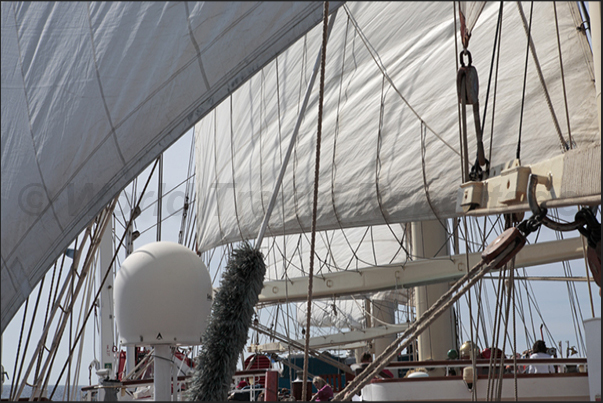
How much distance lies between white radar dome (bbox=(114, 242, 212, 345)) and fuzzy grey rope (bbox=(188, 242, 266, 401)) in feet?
0.45

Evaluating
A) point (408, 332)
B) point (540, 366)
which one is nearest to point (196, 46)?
point (408, 332)

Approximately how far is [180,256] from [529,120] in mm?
6440

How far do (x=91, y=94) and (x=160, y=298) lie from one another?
0.93 meters

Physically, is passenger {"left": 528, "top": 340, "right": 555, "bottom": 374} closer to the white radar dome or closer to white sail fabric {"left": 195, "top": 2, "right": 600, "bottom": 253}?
white sail fabric {"left": 195, "top": 2, "right": 600, "bottom": 253}

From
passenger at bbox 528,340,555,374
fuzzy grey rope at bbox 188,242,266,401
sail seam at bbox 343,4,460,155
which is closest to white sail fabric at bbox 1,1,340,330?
fuzzy grey rope at bbox 188,242,266,401

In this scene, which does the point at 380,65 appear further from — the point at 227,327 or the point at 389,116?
the point at 227,327

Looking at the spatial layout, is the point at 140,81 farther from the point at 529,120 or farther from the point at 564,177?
the point at 529,120

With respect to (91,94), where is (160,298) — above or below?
below

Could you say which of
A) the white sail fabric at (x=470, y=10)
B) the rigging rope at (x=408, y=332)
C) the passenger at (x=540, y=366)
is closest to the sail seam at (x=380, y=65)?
the passenger at (x=540, y=366)

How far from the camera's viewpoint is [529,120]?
27.4 ft

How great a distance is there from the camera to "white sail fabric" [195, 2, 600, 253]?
833 centimetres

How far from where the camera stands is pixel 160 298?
296 cm

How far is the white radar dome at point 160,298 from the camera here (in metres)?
2.95

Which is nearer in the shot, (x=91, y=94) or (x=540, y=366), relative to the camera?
(x=91, y=94)
